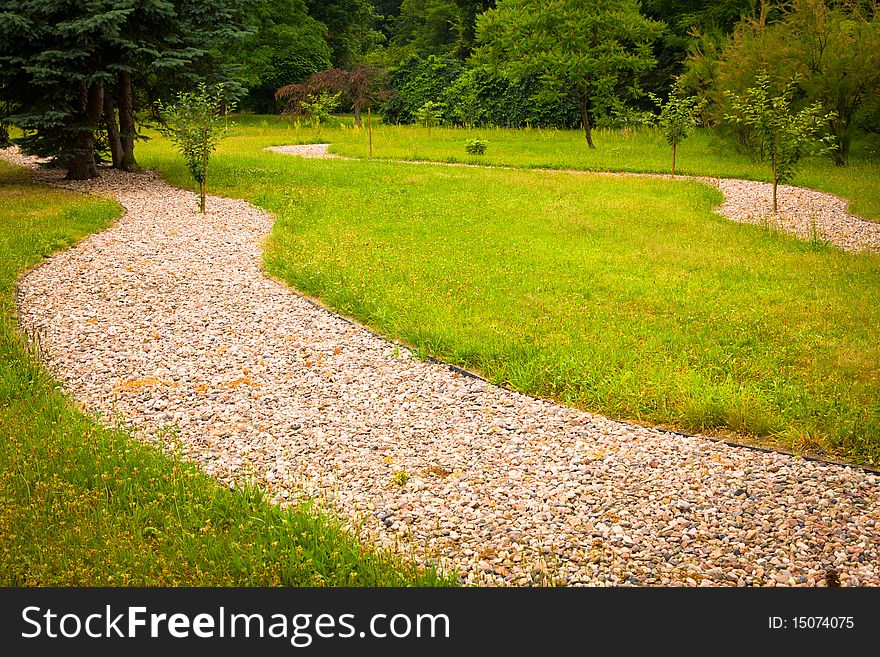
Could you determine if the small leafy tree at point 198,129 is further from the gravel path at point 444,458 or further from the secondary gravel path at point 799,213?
the secondary gravel path at point 799,213

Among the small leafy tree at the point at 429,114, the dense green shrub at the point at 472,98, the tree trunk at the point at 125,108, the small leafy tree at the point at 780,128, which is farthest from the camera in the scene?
the dense green shrub at the point at 472,98

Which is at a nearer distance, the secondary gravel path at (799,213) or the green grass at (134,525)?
the green grass at (134,525)

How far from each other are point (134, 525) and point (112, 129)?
50.1 feet

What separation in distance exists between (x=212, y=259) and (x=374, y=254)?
6.95 ft

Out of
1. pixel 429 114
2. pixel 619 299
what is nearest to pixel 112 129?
pixel 619 299

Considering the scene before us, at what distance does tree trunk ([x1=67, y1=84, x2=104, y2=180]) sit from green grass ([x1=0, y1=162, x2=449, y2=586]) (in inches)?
470

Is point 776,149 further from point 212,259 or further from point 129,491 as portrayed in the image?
point 129,491

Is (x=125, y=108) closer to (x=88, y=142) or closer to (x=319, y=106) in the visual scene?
(x=88, y=142)

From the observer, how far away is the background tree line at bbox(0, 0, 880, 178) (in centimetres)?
1374

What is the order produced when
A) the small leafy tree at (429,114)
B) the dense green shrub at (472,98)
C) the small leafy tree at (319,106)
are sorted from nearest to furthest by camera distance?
the small leafy tree at (429,114) → the small leafy tree at (319,106) → the dense green shrub at (472,98)

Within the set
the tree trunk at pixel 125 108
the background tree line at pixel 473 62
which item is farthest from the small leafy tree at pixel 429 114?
the tree trunk at pixel 125 108

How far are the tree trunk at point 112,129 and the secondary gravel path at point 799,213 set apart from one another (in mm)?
12709

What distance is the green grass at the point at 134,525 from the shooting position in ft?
11.5

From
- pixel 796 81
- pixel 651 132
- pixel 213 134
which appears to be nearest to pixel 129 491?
pixel 213 134
